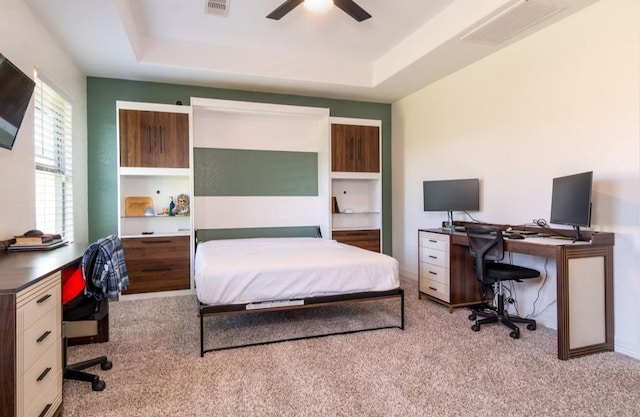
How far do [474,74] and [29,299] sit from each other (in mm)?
4728

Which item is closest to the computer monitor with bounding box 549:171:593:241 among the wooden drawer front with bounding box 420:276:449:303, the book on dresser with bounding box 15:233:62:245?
the wooden drawer front with bounding box 420:276:449:303

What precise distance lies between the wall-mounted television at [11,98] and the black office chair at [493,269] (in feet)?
12.8

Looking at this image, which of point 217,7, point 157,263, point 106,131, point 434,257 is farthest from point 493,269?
point 106,131

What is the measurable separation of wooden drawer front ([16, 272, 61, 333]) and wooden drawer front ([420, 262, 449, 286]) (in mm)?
3541

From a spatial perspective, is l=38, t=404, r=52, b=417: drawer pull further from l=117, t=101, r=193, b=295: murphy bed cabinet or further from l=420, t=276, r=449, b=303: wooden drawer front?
l=420, t=276, r=449, b=303: wooden drawer front

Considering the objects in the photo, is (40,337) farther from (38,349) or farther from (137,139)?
(137,139)

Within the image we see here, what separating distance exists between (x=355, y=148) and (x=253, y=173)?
1613 mm

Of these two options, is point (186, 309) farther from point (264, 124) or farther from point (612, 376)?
point (612, 376)

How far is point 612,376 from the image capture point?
2496 mm

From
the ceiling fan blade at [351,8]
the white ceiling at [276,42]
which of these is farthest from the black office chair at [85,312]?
the ceiling fan blade at [351,8]

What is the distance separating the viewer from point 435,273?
4160 millimetres

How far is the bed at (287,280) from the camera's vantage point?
9.53ft

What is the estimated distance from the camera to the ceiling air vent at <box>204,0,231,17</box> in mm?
3428

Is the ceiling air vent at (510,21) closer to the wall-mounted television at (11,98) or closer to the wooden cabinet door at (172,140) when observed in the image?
the wooden cabinet door at (172,140)
